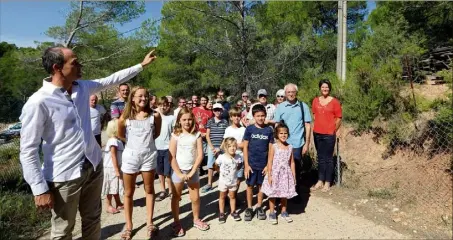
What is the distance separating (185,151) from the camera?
3.64 meters

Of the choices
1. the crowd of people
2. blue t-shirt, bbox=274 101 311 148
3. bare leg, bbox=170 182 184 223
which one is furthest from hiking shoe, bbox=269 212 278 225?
bare leg, bbox=170 182 184 223

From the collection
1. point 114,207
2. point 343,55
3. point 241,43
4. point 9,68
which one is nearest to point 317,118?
point 114,207

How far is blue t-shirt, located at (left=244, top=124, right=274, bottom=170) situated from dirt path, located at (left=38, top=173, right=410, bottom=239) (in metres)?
0.74

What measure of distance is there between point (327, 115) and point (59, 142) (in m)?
3.50

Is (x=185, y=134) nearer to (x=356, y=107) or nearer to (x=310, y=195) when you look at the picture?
(x=310, y=195)

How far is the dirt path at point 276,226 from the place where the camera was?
3672 mm

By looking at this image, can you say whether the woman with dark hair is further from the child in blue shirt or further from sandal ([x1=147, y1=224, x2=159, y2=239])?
sandal ([x1=147, y1=224, x2=159, y2=239])

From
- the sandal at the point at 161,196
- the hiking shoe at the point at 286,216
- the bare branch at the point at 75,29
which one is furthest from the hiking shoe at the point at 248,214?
the bare branch at the point at 75,29

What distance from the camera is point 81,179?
90.5 inches

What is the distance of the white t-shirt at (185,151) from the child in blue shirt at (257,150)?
733mm

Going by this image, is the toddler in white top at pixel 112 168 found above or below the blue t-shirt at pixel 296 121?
below

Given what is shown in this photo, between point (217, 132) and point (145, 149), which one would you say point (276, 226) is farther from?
point (145, 149)

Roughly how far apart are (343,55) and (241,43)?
10.3 ft

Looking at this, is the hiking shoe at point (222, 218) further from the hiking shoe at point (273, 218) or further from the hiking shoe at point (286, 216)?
the hiking shoe at point (286, 216)
